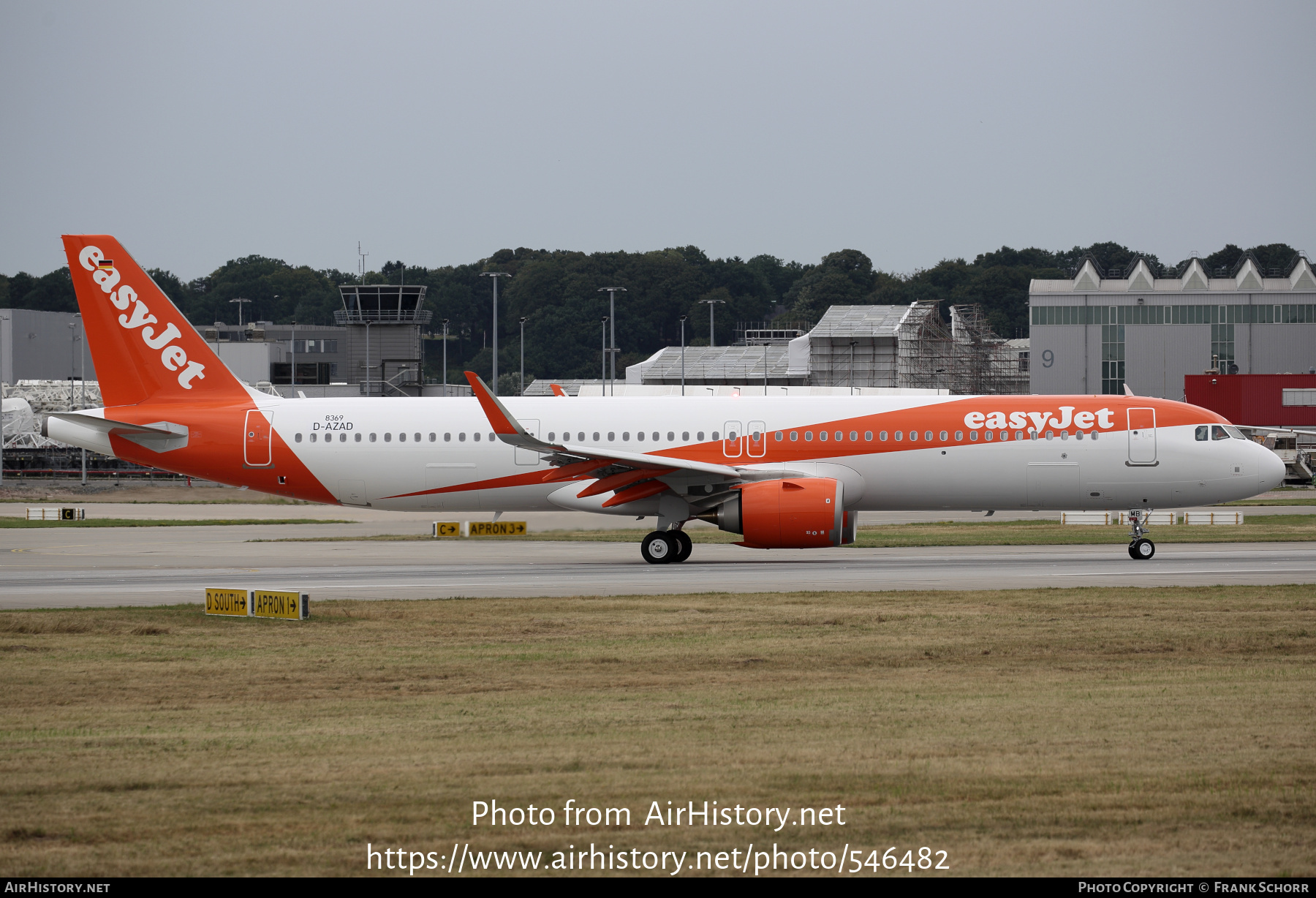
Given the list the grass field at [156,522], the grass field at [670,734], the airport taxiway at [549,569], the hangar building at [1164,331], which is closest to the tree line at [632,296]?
the hangar building at [1164,331]

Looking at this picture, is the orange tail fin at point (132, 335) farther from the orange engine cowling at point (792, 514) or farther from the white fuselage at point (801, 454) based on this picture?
the orange engine cowling at point (792, 514)

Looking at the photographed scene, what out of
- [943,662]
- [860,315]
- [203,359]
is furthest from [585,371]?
[943,662]

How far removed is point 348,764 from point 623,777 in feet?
6.75

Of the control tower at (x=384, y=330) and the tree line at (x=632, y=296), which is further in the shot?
the tree line at (x=632, y=296)

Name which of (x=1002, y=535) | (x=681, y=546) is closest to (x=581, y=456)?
(x=681, y=546)

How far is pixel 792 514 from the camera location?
25547 mm

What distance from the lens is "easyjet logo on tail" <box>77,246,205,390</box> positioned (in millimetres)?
29188

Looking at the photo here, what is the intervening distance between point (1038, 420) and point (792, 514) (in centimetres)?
644

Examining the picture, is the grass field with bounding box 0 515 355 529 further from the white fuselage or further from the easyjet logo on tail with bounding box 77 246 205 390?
the white fuselage

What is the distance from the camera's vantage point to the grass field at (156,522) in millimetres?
42969

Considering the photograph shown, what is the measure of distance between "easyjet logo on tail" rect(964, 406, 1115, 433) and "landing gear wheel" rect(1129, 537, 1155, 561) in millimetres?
2528

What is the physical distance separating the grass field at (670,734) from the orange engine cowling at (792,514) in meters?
7.34
